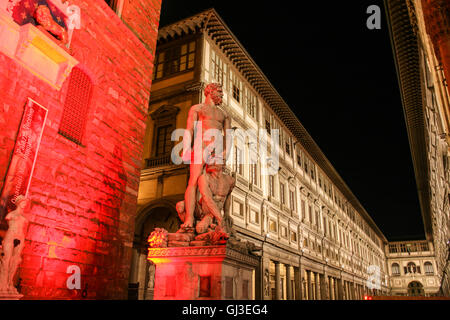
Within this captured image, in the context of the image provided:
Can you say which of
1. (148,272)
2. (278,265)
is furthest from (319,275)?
(148,272)

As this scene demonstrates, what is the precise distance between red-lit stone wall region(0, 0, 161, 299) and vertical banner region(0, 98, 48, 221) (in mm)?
109

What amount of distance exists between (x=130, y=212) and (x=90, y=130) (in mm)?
2320

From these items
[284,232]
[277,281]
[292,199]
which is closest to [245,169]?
[284,232]

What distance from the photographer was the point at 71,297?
6535 mm

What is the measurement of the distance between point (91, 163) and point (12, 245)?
2.51 metres

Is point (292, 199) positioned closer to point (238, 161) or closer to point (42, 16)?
point (238, 161)

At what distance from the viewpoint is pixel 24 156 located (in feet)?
18.9

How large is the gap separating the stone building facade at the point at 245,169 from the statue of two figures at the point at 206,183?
9.57 meters

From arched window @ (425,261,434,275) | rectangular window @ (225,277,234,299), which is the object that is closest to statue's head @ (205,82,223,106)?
rectangular window @ (225,277,234,299)

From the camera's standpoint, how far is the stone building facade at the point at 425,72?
334 inches

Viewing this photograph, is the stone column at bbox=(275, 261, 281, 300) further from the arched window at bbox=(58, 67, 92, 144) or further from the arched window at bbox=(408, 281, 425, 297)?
the arched window at bbox=(408, 281, 425, 297)

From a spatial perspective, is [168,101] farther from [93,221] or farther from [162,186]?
[93,221]

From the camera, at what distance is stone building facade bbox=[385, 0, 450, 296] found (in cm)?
848

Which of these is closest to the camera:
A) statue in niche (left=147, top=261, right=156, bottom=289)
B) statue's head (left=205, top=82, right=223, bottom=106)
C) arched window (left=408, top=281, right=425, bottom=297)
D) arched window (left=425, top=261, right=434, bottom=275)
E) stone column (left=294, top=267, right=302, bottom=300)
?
statue's head (left=205, top=82, right=223, bottom=106)
